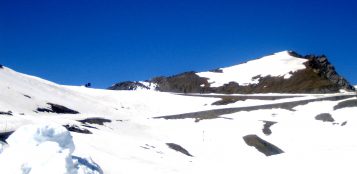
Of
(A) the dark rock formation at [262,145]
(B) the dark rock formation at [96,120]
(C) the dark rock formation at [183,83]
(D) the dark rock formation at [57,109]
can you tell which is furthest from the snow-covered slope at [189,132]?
(C) the dark rock formation at [183,83]

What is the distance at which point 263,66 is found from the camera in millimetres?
129500

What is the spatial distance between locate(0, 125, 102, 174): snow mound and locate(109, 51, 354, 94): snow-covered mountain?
81.1 metres

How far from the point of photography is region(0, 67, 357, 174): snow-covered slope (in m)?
17.4

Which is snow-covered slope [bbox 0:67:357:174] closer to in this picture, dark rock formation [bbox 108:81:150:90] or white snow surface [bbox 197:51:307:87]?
white snow surface [bbox 197:51:307:87]

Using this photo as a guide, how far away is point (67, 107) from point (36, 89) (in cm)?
683

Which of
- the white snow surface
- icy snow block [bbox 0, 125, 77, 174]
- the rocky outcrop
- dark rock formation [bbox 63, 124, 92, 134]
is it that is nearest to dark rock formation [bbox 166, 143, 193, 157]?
dark rock formation [bbox 63, 124, 92, 134]

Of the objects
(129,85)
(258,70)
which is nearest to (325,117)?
(258,70)

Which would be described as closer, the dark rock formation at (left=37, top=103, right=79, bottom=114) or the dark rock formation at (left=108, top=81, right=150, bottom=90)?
the dark rock formation at (left=37, top=103, right=79, bottom=114)

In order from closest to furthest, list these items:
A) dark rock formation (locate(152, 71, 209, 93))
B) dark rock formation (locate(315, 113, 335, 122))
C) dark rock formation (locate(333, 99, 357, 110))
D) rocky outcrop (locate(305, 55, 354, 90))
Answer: dark rock formation (locate(315, 113, 335, 122)) < dark rock formation (locate(333, 99, 357, 110)) < rocky outcrop (locate(305, 55, 354, 90)) < dark rock formation (locate(152, 71, 209, 93))

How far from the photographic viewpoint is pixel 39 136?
17.8 metres

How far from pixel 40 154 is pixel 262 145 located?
112 ft

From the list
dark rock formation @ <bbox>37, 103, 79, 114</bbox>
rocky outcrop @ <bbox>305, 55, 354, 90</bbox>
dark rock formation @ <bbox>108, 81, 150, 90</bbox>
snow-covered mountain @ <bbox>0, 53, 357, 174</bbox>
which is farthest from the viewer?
dark rock formation @ <bbox>108, 81, 150, 90</bbox>

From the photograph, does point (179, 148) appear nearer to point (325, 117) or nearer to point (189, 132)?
point (189, 132)

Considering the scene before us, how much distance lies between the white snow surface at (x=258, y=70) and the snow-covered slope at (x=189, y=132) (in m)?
25.3
